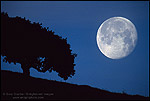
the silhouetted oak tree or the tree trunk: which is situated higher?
the silhouetted oak tree

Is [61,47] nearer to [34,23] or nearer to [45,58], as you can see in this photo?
[45,58]

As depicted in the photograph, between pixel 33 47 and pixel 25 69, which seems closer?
pixel 33 47

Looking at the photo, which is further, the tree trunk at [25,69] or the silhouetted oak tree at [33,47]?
the tree trunk at [25,69]

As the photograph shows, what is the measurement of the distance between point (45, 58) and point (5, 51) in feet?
27.7

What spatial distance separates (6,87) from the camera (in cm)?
1711

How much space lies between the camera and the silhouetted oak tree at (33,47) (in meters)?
28.6

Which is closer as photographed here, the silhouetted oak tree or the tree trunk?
the silhouetted oak tree

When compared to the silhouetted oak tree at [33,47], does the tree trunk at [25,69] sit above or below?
below

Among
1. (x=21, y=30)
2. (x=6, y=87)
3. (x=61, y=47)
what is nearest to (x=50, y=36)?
(x=61, y=47)

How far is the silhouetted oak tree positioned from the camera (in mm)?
28648

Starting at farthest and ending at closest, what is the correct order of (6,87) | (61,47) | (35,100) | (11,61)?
1. (61,47)
2. (11,61)
3. (6,87)
4. (35,100)

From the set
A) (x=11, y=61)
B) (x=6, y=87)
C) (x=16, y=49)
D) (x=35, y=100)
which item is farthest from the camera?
(x=11, y=61)

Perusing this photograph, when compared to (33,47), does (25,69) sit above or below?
below

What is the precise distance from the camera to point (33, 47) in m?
29.6
